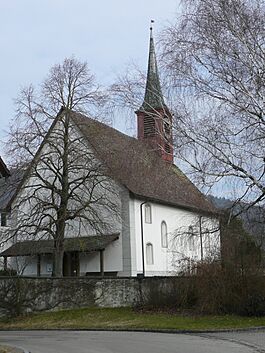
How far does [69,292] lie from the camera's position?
33.1 m

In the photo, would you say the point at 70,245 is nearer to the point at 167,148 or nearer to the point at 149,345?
the point at 149,345

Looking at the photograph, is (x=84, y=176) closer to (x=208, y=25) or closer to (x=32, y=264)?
(x=32, y=264)

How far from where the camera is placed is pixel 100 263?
141 ft

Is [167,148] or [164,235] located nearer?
[167,148]

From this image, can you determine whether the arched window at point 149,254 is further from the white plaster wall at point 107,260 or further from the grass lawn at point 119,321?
the grass lawn at point 119,321

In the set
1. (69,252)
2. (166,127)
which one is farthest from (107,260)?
(166,127)

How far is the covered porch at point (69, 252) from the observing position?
41.7 m

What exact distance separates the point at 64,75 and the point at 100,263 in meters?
14.3

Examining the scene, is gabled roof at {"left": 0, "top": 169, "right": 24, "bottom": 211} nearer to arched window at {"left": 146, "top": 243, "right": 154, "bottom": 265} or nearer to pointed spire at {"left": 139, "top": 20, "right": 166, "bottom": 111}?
arched window at {"left": 146, "top": 243, "right": 154, "bottom": 265}

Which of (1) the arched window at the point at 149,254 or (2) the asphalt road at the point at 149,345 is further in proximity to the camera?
(1) the arched window at the point at 149,254

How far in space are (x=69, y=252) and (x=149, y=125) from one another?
2698 cm

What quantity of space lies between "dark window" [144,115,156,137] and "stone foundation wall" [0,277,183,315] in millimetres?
15156

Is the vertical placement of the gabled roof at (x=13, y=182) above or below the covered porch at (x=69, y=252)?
above

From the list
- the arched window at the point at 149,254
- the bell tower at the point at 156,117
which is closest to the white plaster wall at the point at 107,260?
the arched window at the point at 149,254
